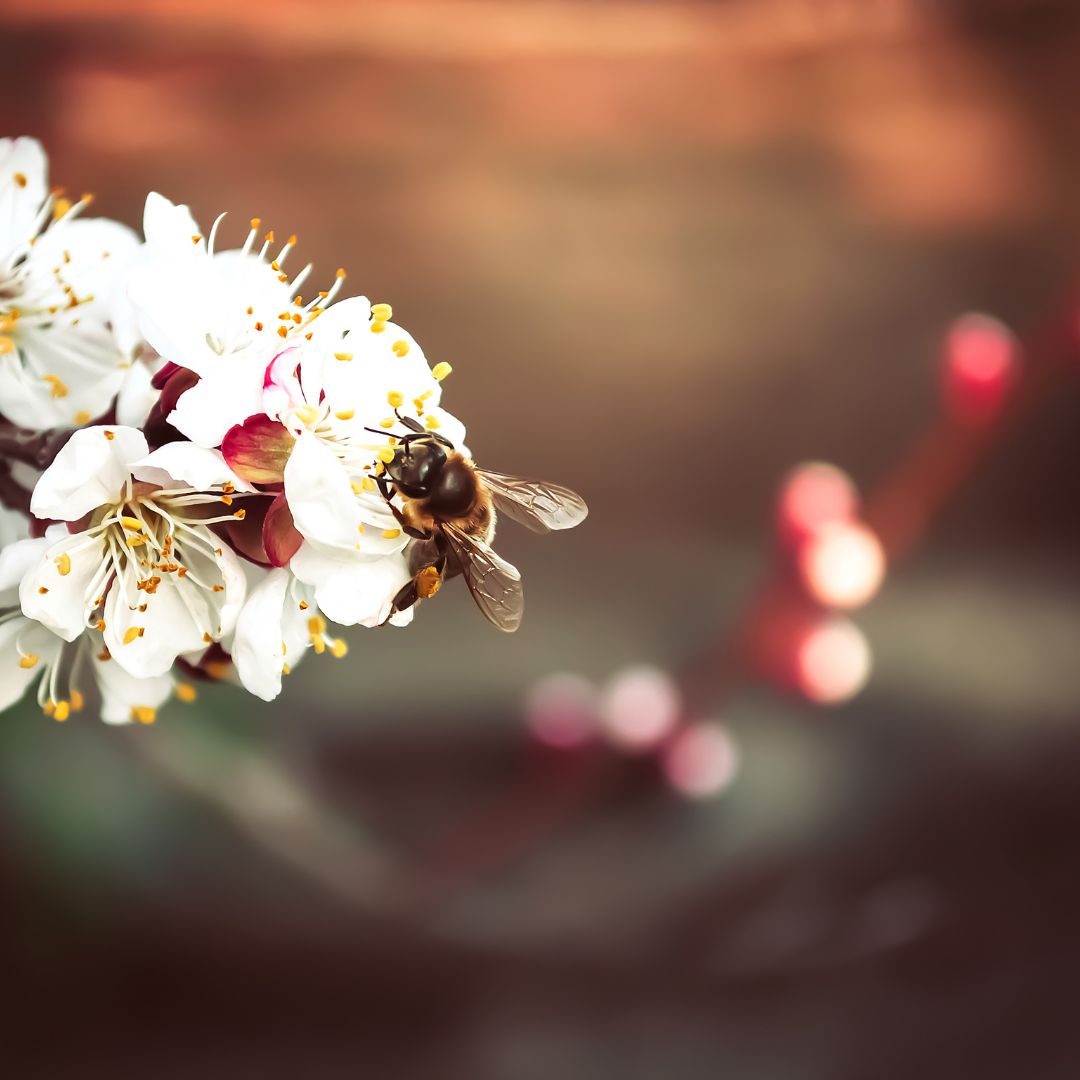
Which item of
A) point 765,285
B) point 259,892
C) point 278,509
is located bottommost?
point 278,509

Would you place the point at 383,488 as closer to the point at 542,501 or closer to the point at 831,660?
the point at 542,501

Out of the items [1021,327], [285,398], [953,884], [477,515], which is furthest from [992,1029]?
[285,398]

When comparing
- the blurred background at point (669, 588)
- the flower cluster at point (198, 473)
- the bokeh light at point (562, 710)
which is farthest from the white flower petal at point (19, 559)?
the bokeh light at point (562, 710)

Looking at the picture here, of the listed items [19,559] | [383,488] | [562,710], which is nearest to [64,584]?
[19,559]

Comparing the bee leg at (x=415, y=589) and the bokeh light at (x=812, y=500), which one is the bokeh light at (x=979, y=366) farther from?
the bee leg at (x=415, y=589)

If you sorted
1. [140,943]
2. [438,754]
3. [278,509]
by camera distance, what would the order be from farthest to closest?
[438,754] → [140,943] → [278,509]

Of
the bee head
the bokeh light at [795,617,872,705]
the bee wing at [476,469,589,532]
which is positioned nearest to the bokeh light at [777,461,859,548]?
the bokeh light at [795,617,872,705]

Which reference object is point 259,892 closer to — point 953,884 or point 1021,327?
point 953,884
